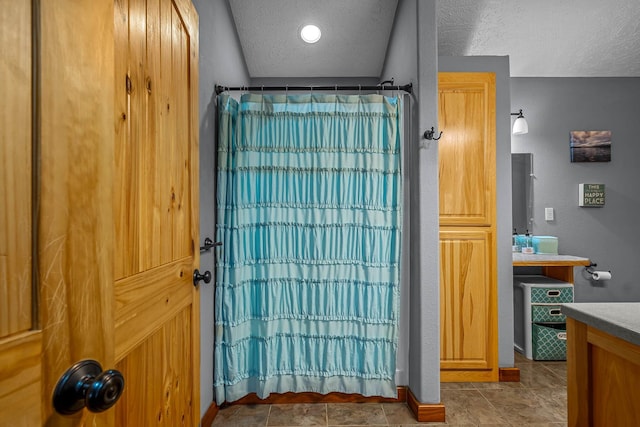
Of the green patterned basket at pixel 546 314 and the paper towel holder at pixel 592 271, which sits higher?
the paper towel holder at pixel 592 271

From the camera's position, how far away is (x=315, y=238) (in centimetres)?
Result: 198

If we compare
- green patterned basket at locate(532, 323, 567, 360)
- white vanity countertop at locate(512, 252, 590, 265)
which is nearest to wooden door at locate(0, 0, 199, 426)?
white vanity countertop at locate(512, 252, 590, 265)

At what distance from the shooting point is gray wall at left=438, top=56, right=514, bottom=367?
246cm

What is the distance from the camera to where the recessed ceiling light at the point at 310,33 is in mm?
2725

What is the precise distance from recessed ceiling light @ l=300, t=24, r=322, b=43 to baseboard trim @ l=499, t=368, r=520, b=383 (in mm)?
2917

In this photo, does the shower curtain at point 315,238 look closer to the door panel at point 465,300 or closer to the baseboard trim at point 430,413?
the baseboard trim at point 430,413

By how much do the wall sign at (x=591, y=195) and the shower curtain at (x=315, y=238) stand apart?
2608mm

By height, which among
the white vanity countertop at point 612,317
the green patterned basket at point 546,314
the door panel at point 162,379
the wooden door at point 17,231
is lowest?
the green patterned basket at point 546,314

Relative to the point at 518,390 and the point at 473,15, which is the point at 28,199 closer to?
the point at 518,390

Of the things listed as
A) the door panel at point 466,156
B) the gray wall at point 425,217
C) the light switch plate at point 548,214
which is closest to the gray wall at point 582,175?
the light switch plate at point 548,214

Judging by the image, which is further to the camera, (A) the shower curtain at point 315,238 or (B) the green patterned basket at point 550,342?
(B) the green patterned basket at point 550,342

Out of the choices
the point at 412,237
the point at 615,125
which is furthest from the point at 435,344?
the point at 615,125

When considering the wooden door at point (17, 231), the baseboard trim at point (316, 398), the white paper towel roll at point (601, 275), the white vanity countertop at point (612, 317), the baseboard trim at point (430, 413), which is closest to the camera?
the wooden door at point (17, 231)

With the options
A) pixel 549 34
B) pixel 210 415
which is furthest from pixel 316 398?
pixel 549 34
